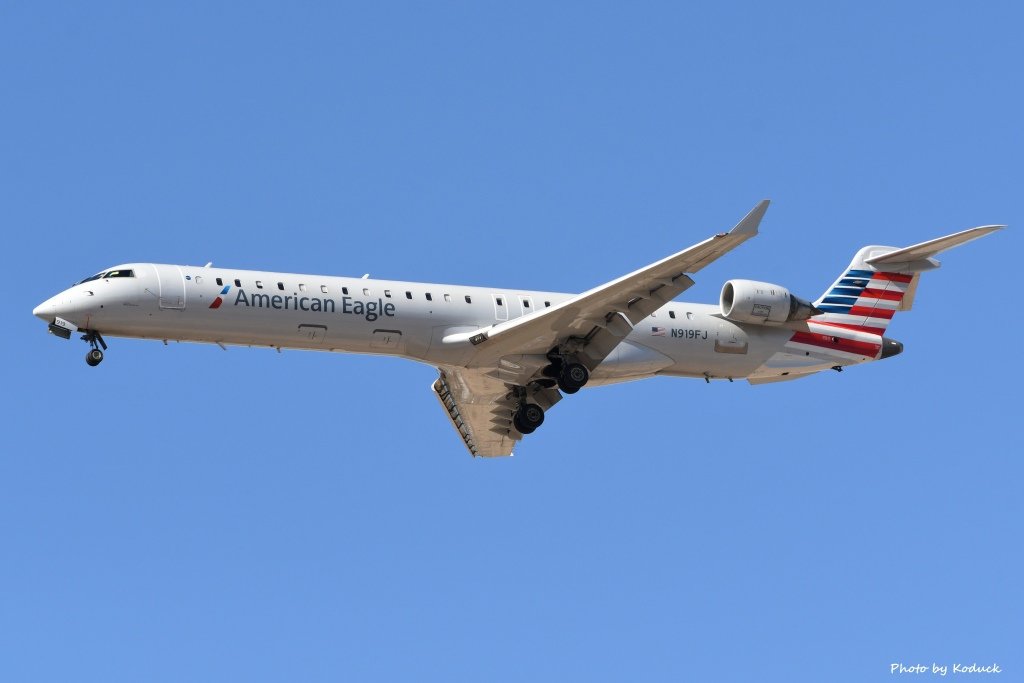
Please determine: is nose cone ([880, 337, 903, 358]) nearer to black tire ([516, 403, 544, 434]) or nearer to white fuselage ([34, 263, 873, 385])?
white fuselage ([34, 263, 873, 385])

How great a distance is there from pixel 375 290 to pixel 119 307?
5.08m

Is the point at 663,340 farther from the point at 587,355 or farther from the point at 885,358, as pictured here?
the point at 885,358

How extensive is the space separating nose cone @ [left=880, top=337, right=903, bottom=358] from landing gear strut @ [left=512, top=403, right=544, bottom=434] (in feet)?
26.1

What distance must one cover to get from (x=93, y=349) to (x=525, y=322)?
338 inches

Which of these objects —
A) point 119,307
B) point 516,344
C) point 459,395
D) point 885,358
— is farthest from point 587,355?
point 119,307

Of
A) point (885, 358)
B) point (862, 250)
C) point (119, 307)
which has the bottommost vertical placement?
point (119, 307)

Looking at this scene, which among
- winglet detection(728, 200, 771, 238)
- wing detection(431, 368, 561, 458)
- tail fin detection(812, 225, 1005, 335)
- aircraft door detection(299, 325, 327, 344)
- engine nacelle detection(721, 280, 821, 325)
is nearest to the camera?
winglet detection(728, 200, 771, 238)

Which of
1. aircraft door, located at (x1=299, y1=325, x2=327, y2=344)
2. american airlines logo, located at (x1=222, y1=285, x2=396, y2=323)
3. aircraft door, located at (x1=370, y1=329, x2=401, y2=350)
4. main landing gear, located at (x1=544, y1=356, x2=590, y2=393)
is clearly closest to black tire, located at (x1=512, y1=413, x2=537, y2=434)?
main landing gear, located at (x1=544, y1=356, x2=590, y2=393)

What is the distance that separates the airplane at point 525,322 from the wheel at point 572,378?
30 mm

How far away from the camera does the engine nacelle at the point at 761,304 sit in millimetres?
33812

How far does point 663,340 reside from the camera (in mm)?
33781

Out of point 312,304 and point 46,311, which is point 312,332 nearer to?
point 312,304

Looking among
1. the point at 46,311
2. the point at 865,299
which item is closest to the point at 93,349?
the point at 46,311

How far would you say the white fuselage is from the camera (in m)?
30.8
